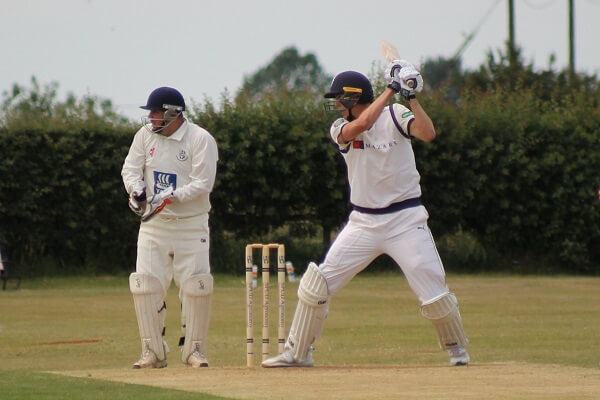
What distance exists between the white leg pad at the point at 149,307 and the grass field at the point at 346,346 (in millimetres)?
296

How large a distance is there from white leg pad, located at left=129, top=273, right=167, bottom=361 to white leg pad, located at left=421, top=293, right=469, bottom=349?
218 cm

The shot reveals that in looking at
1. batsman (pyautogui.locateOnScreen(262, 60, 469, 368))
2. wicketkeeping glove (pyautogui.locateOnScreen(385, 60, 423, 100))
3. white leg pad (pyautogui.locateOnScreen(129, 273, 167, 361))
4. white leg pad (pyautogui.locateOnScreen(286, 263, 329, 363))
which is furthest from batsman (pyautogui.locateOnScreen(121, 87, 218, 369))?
wicketkeeping glove (pyautogui.locateOnScreen(385, 60, 423, 100))

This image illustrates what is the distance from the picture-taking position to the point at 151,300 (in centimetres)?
1010

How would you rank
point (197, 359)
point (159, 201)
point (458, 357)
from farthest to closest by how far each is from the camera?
point (197, 359) → point (159, 201) → point (458, 357)

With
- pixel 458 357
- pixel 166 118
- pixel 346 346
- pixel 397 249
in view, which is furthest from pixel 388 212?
pixel 346 346

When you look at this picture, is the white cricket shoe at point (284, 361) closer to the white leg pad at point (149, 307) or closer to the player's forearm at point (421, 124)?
the white leg pad at point (149, 307)

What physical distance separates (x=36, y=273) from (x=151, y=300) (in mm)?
15085

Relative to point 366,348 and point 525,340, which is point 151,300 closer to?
point 366,348

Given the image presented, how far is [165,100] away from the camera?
1027 cm

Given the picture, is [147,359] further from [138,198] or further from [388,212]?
[388,212]

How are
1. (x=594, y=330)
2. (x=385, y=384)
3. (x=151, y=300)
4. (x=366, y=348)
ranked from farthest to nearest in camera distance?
(x=594, y=330) → (x=366, y=348) → (x=151, y=300) → (x=385, y=384)

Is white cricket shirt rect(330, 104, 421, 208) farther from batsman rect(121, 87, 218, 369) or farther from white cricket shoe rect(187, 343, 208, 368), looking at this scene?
white cricket shoe rect(187, 343, 208, 368)

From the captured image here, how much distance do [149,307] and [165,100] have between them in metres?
1.64

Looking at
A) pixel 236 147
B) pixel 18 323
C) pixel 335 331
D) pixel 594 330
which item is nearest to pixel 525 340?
pixel 594 330
